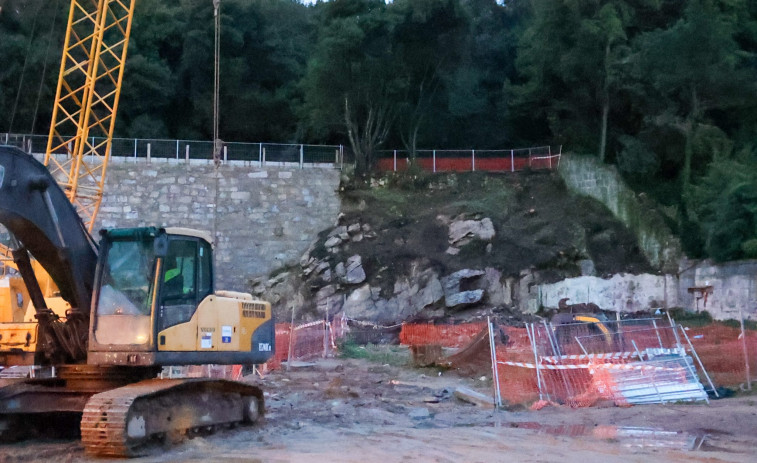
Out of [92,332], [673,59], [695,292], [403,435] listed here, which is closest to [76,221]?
[92,332]

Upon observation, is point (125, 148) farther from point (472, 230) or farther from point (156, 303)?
point (156, 303)

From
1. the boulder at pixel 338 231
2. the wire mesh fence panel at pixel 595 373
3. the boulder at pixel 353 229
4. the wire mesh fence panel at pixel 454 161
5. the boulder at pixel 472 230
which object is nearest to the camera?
the wire mesh fence panel at pixel 595 373

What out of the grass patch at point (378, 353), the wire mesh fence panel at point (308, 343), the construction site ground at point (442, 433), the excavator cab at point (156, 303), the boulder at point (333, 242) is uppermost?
the boulder at point (333, 242)

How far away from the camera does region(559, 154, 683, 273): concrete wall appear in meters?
35.3

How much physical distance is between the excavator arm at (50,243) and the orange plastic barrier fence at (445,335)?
1580cm

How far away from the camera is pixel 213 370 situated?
20.4 m

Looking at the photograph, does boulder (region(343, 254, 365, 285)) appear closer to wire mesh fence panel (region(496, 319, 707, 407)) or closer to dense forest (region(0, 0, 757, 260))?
dense forest (region(0, 0, 757, 260))

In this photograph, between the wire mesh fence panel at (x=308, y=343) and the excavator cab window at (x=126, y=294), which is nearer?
the excavator cab window at (x=126, y=294)

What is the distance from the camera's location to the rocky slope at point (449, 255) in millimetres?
34656

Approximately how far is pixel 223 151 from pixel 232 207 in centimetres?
285

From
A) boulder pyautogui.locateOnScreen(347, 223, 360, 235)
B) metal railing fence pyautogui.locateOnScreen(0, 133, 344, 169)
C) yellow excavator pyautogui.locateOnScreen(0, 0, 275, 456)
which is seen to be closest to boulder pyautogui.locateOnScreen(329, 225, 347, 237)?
boulder pyautogui.locateOnScreen(347, 223, 360, 235)

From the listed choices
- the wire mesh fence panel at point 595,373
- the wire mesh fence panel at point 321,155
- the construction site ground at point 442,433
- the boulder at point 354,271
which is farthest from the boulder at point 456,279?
the wire mesh fence panel at point 595,373

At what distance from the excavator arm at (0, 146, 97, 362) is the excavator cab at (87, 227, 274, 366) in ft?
1.06

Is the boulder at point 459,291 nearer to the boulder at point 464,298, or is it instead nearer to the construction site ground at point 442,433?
the boulder at point 464,298
